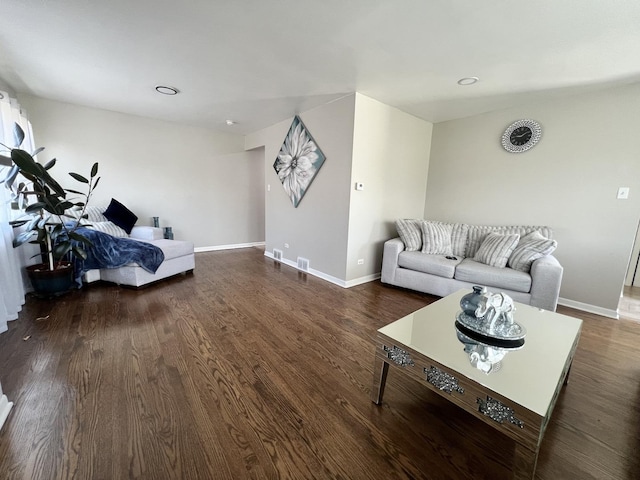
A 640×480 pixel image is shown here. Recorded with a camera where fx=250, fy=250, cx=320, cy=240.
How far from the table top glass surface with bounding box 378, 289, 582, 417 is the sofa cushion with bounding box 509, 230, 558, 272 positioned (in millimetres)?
1082

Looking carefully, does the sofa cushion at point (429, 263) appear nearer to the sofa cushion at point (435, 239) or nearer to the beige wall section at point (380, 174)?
the sofa cushion at point (435, 239)

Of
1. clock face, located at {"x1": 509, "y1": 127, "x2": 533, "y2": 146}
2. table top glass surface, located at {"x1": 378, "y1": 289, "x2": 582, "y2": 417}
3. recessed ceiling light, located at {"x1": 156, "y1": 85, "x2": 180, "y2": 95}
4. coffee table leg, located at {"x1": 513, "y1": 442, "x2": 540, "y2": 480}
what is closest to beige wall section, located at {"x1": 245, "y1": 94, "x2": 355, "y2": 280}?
recessed ceiling light, located at {"x1": 156, "y1": 85, "x2": 180, "y2": 95}

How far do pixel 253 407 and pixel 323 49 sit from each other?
8.41 feet

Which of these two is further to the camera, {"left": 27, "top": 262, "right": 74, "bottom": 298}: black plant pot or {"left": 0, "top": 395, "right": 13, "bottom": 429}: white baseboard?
{"left": 27, "top": 262, "right": 74, "bottom": 298}: black plant pot

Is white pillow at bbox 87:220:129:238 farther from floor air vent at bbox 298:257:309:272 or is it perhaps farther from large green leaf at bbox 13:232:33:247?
floor air vent at bbox 298:257:309:272

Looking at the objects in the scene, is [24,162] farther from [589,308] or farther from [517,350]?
[589,308]

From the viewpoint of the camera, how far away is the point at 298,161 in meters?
3.75

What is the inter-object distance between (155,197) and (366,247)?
372cm

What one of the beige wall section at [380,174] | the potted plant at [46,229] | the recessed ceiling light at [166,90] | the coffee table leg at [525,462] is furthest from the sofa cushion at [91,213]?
the coffee table leg at [525,462]

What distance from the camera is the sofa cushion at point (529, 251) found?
102 inches

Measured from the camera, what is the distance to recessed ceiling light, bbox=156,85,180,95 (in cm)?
288

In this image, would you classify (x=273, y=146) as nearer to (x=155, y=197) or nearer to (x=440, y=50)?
(x=155, y=197)

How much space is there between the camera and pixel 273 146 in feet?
14.2

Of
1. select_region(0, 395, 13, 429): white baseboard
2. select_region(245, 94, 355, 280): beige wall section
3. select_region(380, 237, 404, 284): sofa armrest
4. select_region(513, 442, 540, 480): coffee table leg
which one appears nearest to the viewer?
select_region(513, 442, 540, 480): coffee table leg
